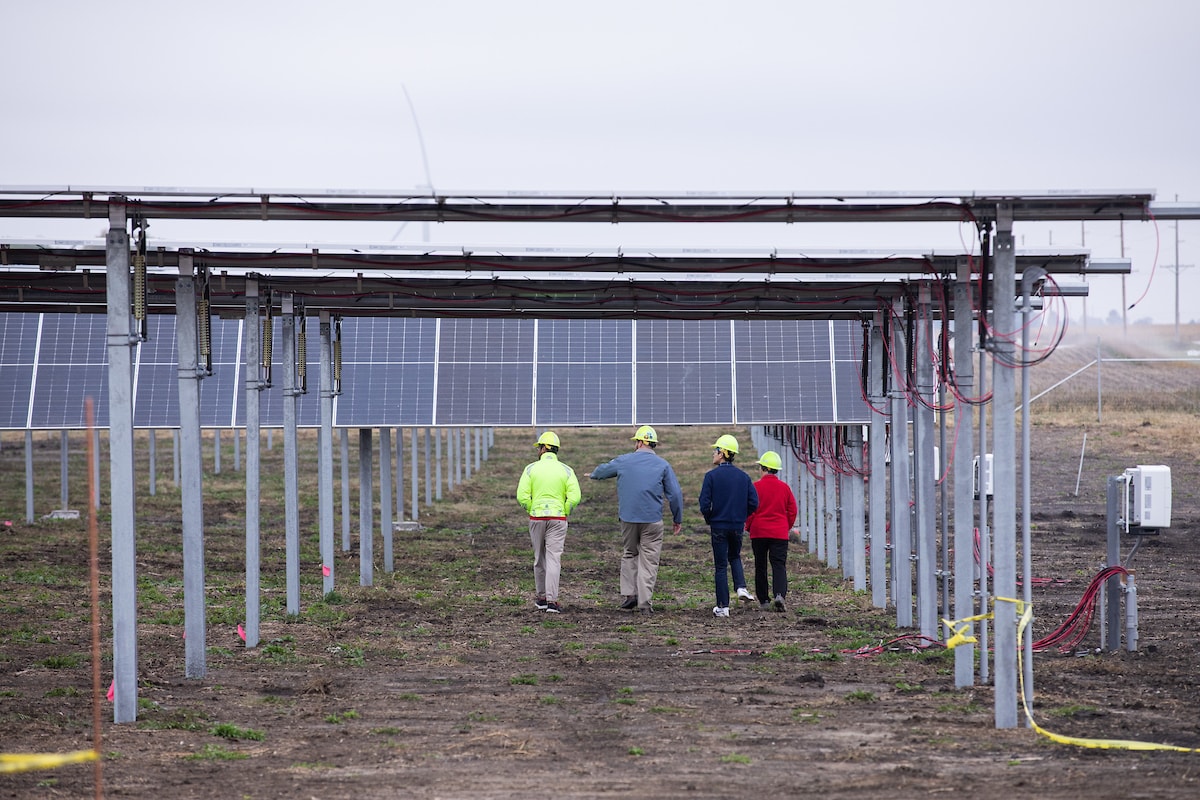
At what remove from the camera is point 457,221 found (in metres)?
9.49

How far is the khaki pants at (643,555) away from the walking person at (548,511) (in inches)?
27.7

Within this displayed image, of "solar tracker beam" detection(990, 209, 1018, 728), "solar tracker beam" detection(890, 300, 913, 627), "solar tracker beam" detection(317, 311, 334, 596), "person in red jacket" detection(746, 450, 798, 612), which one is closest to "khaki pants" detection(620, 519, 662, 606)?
"person in red jacket" detection(746, 450, 798, 612)

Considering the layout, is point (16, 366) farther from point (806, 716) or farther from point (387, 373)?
point (806, 716)

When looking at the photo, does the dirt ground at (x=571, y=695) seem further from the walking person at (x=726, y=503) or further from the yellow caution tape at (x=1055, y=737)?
the walking person at (x=726, y=503)

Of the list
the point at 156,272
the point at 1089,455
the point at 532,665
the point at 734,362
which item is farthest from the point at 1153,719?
the point at 1089,455

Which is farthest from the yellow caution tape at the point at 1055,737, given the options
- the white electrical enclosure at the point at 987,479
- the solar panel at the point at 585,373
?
the solar panel at the point at 585,373

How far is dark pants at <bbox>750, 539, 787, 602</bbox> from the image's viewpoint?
14.8 meters

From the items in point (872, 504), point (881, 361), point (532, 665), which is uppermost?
point (881, 361)

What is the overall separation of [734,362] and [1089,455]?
14.9m

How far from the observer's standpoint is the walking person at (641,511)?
47.9 feet

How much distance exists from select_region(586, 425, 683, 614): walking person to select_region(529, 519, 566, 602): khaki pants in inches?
28.4

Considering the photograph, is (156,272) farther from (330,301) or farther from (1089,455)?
(1089,455)

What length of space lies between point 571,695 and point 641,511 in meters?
4.58

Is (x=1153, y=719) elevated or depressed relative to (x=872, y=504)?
depressed
